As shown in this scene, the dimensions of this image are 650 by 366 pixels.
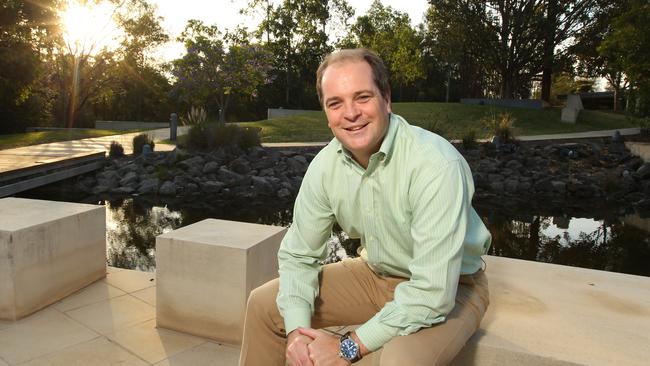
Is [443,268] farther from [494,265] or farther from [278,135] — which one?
[278,135]

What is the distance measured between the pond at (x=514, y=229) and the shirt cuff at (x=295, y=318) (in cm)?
361

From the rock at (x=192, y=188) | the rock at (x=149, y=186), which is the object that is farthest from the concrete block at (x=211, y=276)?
the rock at (x=149, y=186)

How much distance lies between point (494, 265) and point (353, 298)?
742mm

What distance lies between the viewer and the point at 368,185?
1.41 metres

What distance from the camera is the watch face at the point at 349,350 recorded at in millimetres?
1271

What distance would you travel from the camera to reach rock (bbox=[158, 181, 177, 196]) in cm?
861

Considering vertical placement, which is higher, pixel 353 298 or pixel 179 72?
pixel 179 72

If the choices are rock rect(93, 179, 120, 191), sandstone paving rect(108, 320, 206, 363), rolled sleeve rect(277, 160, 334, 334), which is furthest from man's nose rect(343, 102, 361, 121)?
rock rect(93, 179, 120, 191)

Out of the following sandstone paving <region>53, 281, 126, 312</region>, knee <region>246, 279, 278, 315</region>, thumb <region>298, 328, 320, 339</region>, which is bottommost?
sandstone paving <region>53, 281, 126, 312</region>

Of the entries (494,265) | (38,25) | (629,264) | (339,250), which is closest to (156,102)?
(38,25)

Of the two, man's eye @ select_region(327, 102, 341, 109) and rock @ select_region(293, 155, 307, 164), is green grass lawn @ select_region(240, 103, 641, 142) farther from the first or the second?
man's eye @ select_region(327, 102, 341, 109)

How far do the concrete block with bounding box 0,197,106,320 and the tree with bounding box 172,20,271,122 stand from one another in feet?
45.6

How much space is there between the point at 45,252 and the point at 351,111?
208 centimetres

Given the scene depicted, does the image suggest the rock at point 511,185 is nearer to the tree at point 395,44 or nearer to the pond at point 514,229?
the pond at point 514,229
